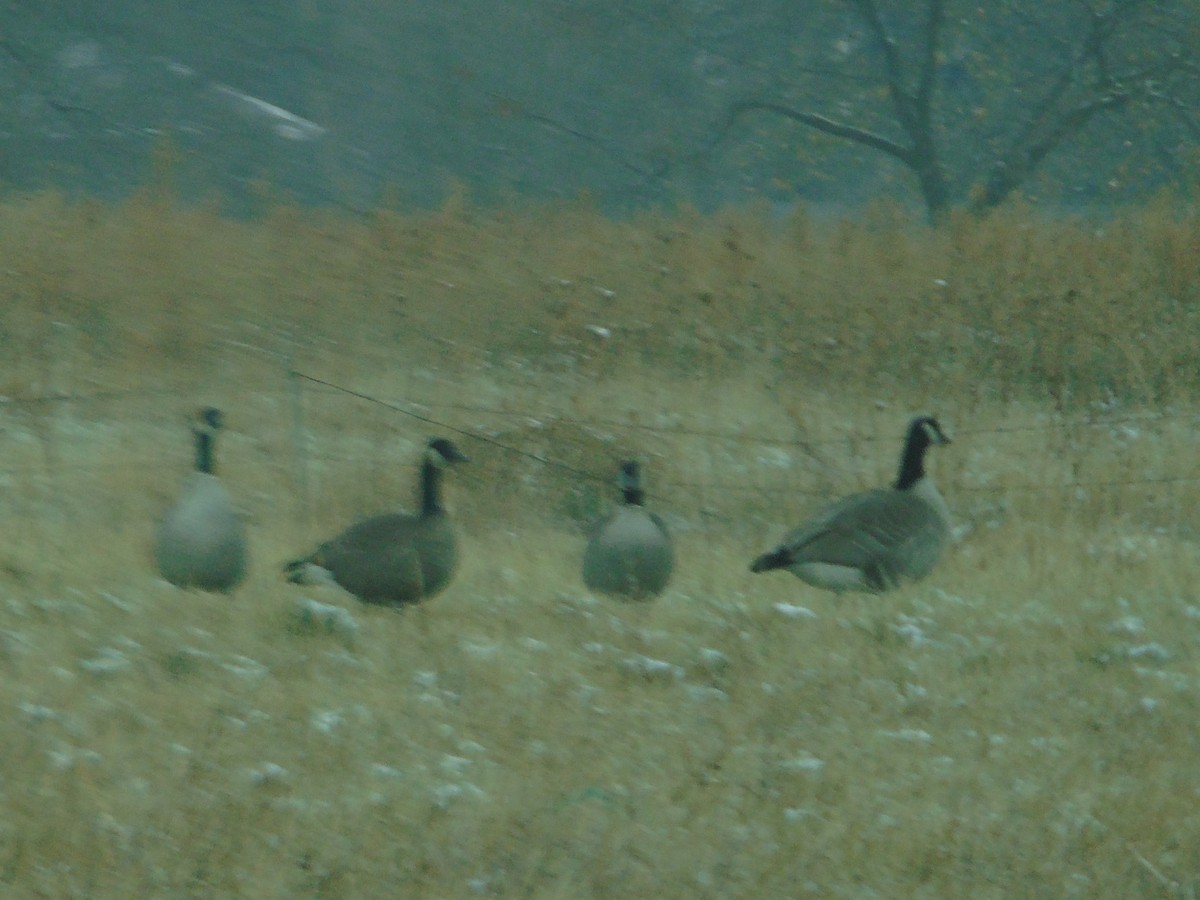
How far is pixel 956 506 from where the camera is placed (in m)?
9.40

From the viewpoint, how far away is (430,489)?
6.77 m

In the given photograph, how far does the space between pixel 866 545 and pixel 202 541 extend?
9.55ft

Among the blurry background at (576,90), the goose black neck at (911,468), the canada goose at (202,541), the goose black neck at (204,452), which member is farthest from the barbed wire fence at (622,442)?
the blurry background at (576,90)

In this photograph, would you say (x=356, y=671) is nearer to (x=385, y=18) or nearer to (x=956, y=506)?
(x=956, y=506)

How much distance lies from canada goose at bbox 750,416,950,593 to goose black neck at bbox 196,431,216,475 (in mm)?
2452

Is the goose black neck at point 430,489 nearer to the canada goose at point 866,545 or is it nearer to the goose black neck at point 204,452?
the goose black neck at point 204,452

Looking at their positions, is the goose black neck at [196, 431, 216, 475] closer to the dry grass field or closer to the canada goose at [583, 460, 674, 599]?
the dry grass field

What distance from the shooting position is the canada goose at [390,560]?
20.9 feet

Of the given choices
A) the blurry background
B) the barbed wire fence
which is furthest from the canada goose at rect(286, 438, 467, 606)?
the blurry background

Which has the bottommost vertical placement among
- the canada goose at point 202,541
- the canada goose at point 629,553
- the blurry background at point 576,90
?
the canada goose at point 202,541

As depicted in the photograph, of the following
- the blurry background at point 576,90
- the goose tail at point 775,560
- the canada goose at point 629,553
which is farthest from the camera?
the blurry background at point 576,90

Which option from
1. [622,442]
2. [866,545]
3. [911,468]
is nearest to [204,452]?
[866,545]

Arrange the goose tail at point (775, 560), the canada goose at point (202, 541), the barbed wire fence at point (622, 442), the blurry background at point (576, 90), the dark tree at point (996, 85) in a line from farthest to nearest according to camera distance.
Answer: the dark tree at point (996, 85), the blurry background at point (576, 90), the barbed wire fence at point (622, 442), the goose tail at point (775, 560), the canada goose at point (202, 541)

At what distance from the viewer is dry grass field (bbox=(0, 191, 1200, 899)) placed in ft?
13.5
